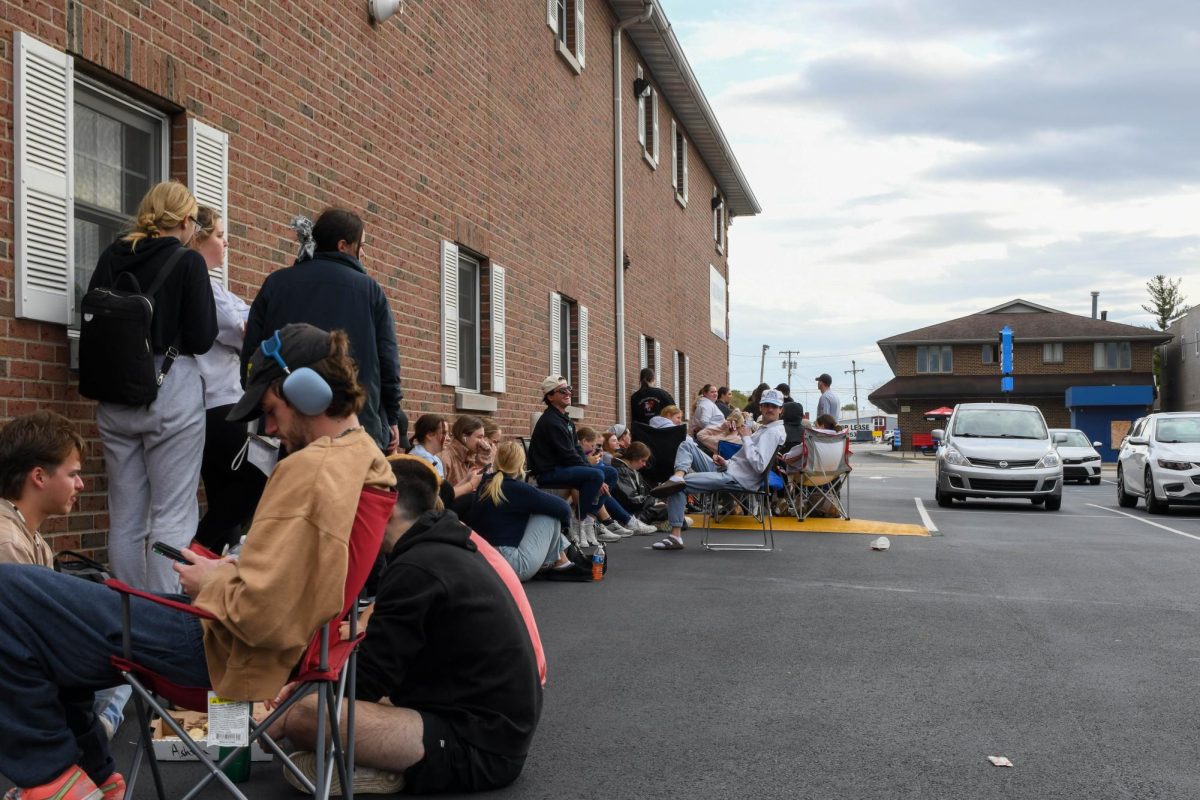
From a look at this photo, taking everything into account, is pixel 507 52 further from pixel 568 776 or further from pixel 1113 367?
pixel 1113 367

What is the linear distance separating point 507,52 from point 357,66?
15.1ft

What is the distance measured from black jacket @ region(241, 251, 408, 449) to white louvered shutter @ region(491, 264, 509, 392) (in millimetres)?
6845

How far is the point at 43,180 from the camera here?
6.15 meters

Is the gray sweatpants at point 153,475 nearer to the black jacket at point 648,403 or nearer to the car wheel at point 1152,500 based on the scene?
the black jacket at point 648,403

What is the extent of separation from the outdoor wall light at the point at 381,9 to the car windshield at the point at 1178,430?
14.3 metres

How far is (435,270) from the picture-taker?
39.1 ft

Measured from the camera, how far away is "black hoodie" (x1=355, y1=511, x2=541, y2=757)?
4.01m

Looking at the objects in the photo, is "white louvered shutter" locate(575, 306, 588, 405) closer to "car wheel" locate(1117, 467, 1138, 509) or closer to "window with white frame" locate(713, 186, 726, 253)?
"car wheel" locate(1117, 467, 1138, 509)

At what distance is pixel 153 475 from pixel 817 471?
35.8ft

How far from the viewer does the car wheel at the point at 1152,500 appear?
19.4 metres

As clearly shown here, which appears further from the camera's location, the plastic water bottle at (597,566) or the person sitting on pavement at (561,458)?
the person sitting on pavement at (561,458)

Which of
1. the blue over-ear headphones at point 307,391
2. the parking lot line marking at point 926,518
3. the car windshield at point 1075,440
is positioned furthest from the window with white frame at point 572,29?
the car windshield at point 1075,440

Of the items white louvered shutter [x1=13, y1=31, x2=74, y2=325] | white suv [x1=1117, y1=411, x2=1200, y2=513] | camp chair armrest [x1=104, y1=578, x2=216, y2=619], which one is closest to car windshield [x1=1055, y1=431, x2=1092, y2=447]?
white suv [x1=1117, y1=411, x2=1200, y2=513]

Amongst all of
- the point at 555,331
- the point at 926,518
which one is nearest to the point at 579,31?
the point at 555,331
